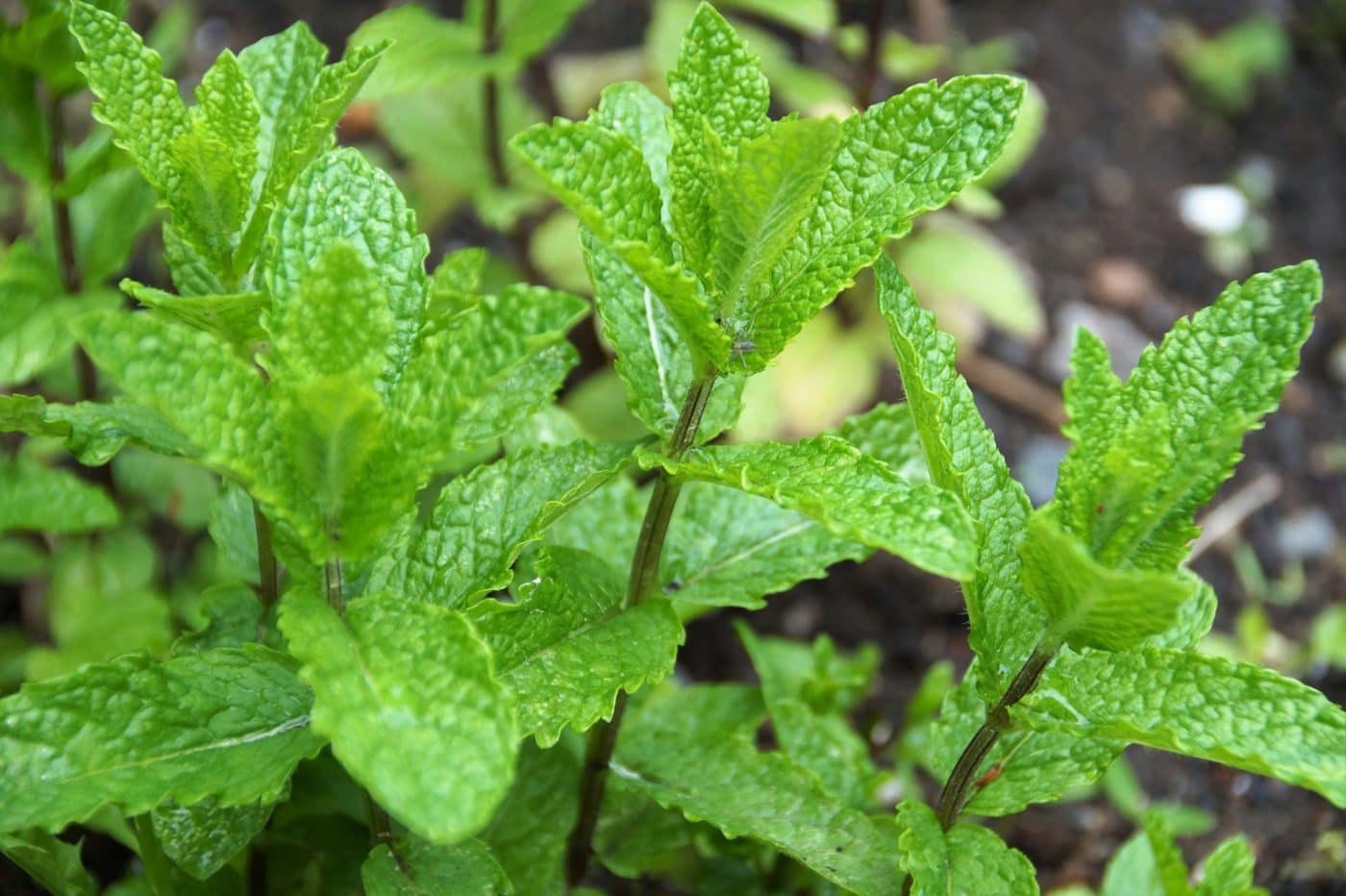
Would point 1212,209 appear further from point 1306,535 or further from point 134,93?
point 134,93

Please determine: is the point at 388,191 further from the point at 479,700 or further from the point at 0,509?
the point at 0,509

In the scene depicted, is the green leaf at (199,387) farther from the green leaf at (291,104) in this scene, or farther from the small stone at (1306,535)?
the small stone at (1306,535)

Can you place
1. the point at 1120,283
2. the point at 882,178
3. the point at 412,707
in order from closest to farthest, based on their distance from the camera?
the point at 412,707 → the point at 882,178 → the point at 1120,283

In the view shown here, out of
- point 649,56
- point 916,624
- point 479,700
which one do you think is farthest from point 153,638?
point 649,56

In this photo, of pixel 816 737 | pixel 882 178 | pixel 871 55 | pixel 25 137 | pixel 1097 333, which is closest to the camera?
pixel 882 178

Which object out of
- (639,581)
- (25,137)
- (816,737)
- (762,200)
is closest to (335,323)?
(762,200)

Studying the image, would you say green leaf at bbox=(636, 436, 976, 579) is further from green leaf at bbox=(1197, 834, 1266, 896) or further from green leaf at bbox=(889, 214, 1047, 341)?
green leaf at bbox=(889, 214, 1047, 341)
